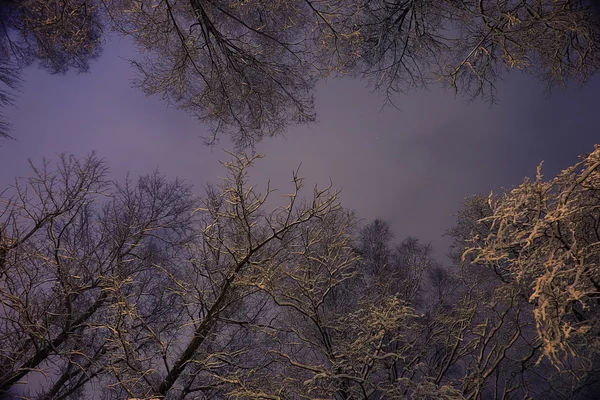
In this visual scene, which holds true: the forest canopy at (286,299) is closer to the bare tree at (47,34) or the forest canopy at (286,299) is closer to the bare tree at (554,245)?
the bare tree at (554,245)

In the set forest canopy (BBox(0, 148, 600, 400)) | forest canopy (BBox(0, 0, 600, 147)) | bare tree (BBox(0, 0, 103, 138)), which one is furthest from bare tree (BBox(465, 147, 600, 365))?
bare tree (BBox(0, 0, 103, 138))

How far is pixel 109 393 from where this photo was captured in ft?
14.7

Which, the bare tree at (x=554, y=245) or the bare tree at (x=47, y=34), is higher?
the bare tree at (x=47, y=34)

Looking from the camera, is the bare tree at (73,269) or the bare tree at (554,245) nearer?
the bare tree at (554,245)

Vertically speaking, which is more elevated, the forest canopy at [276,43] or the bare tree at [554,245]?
the forest canopy at [276,43]

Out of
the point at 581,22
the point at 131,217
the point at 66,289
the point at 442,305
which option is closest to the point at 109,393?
the point at 66,289

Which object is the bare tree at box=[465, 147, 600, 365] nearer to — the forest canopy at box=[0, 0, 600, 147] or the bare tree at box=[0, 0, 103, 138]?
the forest canopy at box=[0, 0, 600, 147]

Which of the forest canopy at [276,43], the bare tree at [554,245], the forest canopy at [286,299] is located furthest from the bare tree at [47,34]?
the bare tree at [554,245]

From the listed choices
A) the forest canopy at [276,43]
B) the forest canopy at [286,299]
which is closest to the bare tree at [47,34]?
the forest canopy at [276,43]

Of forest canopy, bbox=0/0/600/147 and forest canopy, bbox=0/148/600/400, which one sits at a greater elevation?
forest canopy, bbox=0/0/600/147

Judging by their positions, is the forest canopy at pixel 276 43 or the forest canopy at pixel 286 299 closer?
the forest canopy at pixel 286 299

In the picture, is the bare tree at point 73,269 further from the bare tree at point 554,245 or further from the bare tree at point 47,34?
the bare tree at point 554,245

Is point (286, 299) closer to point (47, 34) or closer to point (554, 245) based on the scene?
point (554, 245)

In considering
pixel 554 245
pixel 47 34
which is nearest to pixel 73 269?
pixel 47 34
